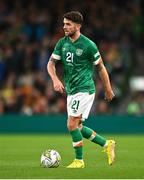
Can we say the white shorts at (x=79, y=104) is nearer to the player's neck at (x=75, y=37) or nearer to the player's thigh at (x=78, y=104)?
the player's thigh at (x=78, y=104)

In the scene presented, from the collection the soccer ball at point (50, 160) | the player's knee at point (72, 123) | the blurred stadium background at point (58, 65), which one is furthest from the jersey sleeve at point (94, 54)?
the blurred stadium background at point (58, 65)

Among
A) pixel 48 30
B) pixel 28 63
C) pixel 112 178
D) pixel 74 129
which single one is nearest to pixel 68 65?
pixel 74 129

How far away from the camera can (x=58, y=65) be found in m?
25.2

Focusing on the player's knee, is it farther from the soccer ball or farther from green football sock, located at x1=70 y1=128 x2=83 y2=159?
the soccer ball

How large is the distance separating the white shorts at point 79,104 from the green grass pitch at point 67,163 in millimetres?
857

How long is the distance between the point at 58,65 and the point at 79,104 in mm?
13122

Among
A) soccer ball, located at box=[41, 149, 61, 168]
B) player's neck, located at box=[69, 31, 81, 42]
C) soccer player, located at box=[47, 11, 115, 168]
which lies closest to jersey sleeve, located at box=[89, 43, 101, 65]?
soccer player, located at box=[47, 11, 115, 168]

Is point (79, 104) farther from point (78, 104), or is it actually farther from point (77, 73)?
point (77, 73)

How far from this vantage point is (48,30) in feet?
87.4

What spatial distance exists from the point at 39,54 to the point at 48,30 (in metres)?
1.55

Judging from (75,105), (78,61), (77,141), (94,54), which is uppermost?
(94,54)

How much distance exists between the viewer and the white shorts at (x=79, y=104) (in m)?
12.1

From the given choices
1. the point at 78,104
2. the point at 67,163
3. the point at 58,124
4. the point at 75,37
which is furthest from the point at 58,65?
the point at 78,104

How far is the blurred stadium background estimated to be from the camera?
79.5ft
